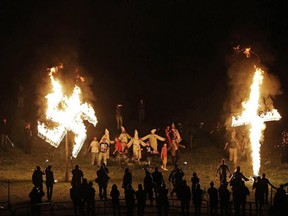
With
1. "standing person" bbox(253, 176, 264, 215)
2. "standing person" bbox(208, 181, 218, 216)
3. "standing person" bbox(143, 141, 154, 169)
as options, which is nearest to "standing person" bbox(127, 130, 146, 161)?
"standing person" bbox(143, 141, 154, 169)

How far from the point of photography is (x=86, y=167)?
113ft

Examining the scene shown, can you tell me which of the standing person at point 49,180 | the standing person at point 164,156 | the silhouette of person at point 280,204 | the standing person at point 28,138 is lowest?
the silhouette of person at point 280,204

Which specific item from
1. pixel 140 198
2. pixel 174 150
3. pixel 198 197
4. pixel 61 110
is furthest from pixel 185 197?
pixel 174 150

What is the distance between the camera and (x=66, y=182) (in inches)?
1177

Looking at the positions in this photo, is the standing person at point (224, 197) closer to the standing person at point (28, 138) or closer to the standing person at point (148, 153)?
the standing person at point (148, 153)

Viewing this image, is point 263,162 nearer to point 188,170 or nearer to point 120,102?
point 188,170

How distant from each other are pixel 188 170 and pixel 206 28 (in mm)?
34829

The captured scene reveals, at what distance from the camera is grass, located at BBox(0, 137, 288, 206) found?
28.6m

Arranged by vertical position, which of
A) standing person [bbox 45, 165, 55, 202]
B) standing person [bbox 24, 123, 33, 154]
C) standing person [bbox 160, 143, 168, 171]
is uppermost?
standing person [bbox 24, 123, 33, 154]

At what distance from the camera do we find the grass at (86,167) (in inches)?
1125

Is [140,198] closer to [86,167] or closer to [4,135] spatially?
[86,167]

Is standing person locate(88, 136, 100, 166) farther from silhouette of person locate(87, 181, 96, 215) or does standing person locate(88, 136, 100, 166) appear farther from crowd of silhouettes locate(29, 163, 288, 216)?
silhouette of person locate(87, 181, 96, 215)

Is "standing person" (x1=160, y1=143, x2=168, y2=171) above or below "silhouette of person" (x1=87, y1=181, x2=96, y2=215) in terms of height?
above

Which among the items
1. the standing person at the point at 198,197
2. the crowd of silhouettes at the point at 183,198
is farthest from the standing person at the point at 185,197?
the standing person at the point at 198,197
